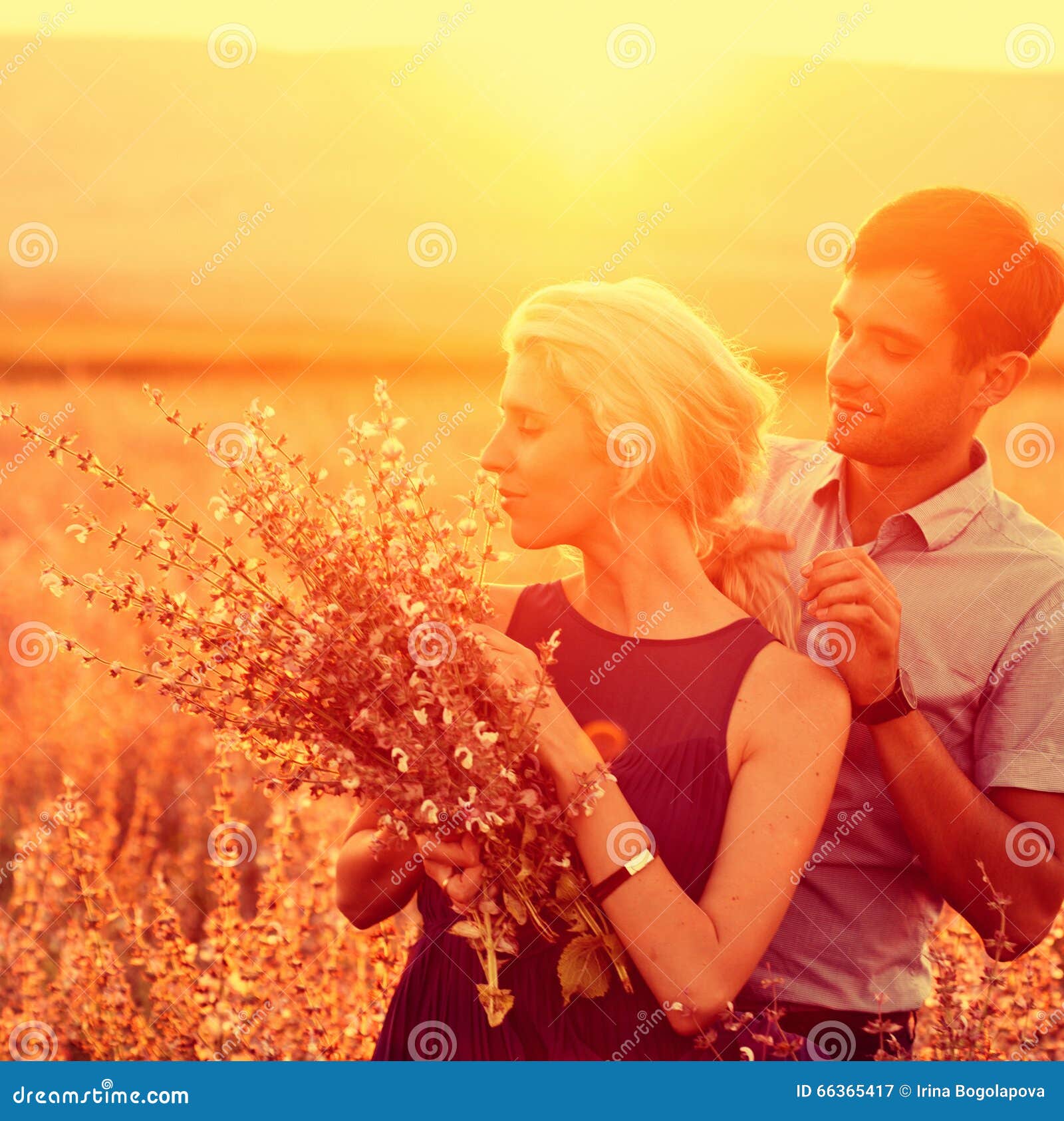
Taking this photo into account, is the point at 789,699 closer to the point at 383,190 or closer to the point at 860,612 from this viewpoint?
the point at 860,612

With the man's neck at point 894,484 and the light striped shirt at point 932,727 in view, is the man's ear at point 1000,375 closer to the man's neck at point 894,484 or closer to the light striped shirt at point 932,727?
the man's neck at point 894,484

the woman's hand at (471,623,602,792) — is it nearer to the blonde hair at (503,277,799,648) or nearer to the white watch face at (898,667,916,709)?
the blonde hair at (503,277,799,648)

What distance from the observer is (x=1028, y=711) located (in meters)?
2.62

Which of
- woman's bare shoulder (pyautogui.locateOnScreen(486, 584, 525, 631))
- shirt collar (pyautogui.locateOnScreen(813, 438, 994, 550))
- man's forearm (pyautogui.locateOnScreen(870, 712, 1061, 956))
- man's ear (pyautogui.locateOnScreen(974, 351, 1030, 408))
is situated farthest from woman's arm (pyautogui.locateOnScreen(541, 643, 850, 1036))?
man's ear (pyautogui.locateOnScreen(974, 351, 1030, 408))

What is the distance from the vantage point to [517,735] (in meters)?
2.10

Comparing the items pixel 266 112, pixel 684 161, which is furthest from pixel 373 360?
pixel 684 161

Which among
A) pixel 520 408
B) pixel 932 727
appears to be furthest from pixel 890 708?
pixel 520 408

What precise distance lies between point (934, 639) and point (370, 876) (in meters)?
1.40

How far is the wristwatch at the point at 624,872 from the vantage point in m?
2.09

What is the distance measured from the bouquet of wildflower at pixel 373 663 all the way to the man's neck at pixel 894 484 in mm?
1175

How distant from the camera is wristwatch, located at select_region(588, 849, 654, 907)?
6.84ft

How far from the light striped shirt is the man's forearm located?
81mm

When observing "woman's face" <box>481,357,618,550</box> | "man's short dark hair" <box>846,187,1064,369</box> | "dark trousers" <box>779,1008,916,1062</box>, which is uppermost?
"man's short dark hair" <box>846,187,1064,369</box>

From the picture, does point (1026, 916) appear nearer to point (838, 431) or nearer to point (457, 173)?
point (838, 431)
